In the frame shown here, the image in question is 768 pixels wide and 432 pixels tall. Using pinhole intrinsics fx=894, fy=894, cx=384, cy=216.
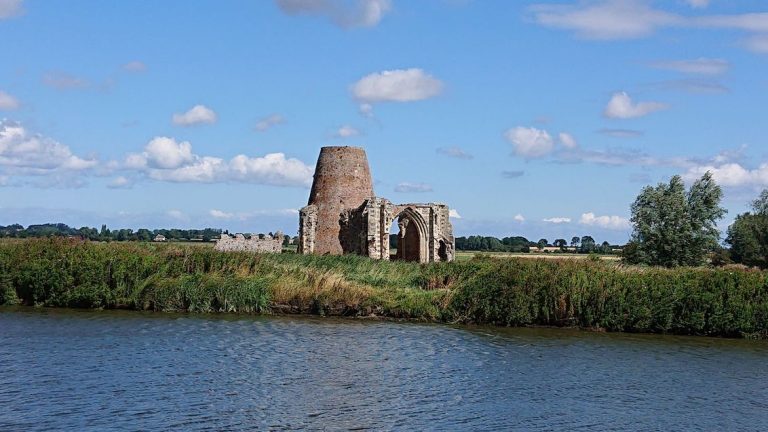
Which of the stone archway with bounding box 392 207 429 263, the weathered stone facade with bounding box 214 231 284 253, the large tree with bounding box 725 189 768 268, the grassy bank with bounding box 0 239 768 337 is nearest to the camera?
the grassy bank with bounding box 0 239 768 337

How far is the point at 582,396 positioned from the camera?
1543 centimetres

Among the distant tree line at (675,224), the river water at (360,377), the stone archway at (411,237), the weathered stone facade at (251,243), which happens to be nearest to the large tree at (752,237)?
the distant tree line at (675,224)

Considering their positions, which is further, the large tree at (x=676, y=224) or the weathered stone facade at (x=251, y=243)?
the large tree at (x=676, y=224)

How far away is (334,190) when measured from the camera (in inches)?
1497

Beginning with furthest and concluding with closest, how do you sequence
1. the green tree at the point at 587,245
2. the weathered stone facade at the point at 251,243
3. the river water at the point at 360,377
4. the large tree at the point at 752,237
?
the green tree at the point at 587,245
the large tree at the point at 752,237
the weathered stone facade at the point at 251,243
the river water at the point at 360,377

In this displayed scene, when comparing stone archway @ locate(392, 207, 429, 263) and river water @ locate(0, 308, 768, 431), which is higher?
stone archway @ locate(392, 207, 429, 263)

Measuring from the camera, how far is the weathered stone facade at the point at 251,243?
37812mm

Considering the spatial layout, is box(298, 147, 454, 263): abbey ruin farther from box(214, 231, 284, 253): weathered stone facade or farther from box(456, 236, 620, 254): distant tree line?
box(456, 236, 620, 254): distant tree line

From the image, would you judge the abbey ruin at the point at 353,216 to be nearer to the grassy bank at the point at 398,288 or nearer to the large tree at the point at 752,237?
the grassy bank at the point at 398,288

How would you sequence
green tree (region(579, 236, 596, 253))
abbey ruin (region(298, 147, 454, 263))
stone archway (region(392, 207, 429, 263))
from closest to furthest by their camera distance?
abbey ruin (region(298, 147, 454, 263))
stone archway (region(392, 207, 429, 263))
green tree (region(579, 236, 596, 253))

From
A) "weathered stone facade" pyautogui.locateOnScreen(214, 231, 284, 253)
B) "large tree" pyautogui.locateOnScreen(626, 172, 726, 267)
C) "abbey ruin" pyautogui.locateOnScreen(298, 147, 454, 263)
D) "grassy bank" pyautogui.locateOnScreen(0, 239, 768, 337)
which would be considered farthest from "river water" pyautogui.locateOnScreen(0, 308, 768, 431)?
"large tree" pyautogui.locateOnScreen(626, 172, 726, 267)

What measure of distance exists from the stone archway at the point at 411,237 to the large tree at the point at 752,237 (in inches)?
876

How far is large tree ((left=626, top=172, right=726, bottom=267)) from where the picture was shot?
4394 cm

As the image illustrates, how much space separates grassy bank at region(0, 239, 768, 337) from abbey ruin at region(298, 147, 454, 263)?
8.16 metres
